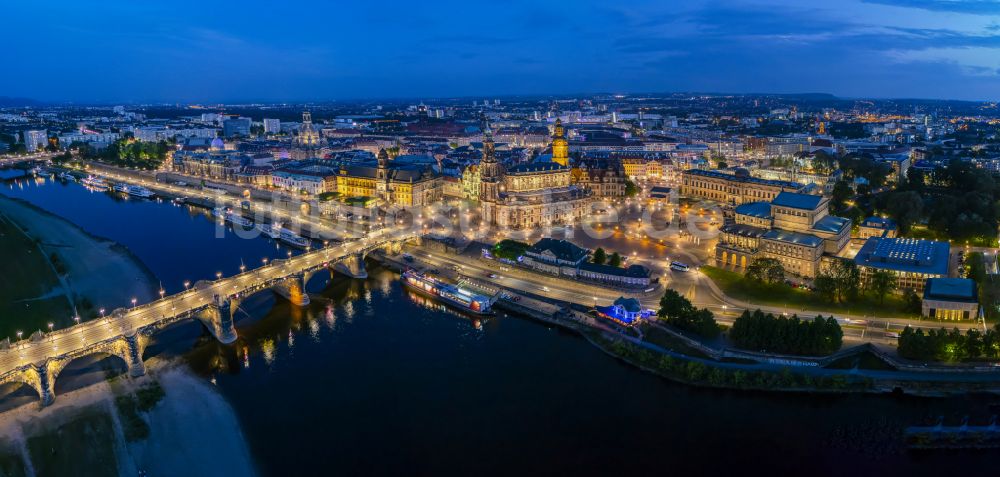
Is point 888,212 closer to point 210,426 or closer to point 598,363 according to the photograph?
point 598,363

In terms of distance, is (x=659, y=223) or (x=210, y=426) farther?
(x=659, y=223)

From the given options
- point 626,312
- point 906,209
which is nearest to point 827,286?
point 626,312

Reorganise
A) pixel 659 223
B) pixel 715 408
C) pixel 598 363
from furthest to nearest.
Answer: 1. pixel 659 223
2. pixel 598 363
3. pixel 715 408

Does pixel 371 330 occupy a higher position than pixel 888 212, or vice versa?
pixel 888 212

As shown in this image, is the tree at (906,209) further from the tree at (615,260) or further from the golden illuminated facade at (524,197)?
the golden illuminated facade at (524,197)

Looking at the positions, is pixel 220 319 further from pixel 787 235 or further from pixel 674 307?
pixel 787 235

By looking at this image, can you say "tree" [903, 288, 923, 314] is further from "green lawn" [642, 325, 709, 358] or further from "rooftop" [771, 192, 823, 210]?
"green lawn" [642, 325, 709, 358]

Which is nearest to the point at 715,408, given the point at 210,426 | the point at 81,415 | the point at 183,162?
the point at 210,426
